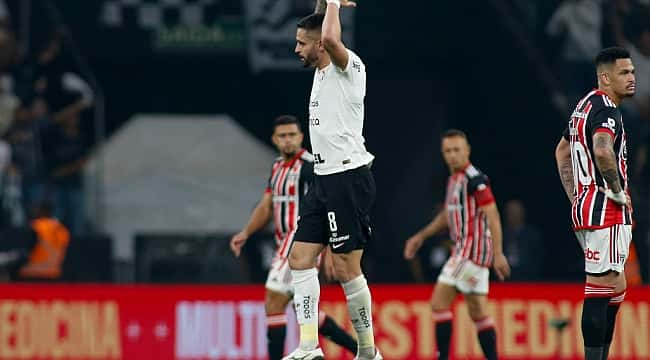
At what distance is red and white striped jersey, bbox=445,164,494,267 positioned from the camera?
41.3ft

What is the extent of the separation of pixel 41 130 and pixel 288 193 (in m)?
7.60

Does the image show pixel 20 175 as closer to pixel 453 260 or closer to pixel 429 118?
pixel 429 118

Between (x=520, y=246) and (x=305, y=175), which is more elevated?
(x=305, y=175)

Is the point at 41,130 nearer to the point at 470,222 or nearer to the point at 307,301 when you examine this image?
the point at 470,222

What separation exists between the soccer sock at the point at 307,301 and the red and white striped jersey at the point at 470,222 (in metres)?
3.05

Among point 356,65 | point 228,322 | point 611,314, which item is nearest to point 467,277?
point 611,314

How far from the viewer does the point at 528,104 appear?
61.6ft

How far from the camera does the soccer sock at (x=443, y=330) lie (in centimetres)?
1270

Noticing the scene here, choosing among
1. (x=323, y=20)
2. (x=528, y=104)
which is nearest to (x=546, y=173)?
(x=528, y=104)

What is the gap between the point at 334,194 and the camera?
9.61 m

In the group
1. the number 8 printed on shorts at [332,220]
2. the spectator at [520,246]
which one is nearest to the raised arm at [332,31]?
the number 8 printed on shorts at [332,220]

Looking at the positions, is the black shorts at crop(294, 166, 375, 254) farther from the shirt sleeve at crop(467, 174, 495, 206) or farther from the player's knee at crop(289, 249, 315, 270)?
the shirt sleeve at crop(467, 174, 495, 206)

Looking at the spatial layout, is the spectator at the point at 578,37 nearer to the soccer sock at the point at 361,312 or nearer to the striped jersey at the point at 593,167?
the striped jersey at the point at 593,167

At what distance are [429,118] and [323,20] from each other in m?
10.1
